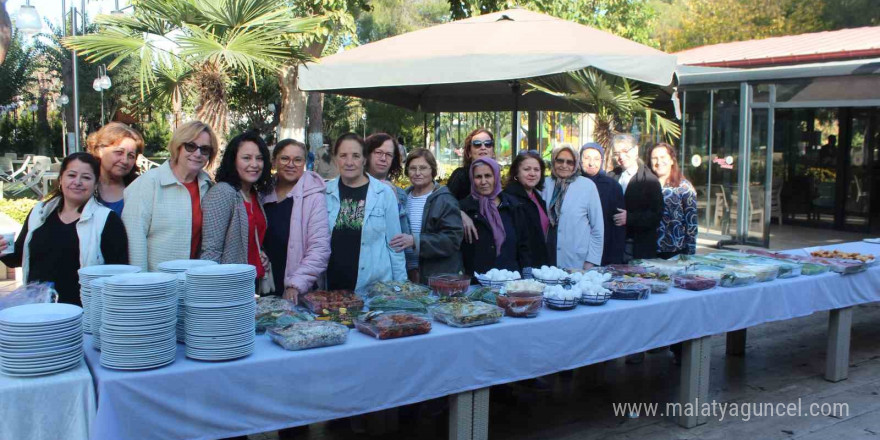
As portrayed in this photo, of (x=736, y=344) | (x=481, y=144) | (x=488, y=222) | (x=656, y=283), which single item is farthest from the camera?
(x=736, y=344)

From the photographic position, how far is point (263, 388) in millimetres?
2494

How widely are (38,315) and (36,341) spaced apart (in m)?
0.09

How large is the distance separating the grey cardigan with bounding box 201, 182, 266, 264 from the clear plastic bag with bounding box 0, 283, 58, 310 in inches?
25.8

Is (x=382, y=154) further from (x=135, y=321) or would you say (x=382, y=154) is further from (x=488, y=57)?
(x=135, y=321)

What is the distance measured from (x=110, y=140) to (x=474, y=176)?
196 centimetres

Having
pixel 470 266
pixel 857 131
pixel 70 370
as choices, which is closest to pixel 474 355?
pixel 470 266

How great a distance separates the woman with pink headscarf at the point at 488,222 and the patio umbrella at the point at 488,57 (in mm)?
745

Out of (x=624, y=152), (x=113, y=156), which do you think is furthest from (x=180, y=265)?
(x=624, y=152)

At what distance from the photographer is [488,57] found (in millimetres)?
4594

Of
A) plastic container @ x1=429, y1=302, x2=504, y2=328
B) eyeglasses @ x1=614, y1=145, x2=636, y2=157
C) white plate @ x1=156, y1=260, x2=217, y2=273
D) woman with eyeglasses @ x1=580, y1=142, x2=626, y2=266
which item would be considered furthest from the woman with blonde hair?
eyeglasses @ x1=614, y1=145, x2=636, y2=157

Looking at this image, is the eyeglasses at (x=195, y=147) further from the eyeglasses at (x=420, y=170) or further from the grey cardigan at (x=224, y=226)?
the eyeglasses at (x=420, y=170)

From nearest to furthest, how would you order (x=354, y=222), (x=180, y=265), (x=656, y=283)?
(x=180, y=265)
(x=354, y=222)
(x=656, y=283)

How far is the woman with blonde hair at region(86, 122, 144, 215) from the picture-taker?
133 inches

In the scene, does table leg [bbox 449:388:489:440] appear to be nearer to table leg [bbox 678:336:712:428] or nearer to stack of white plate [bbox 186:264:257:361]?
stack of white plate [bbox 186:264:257:361]
